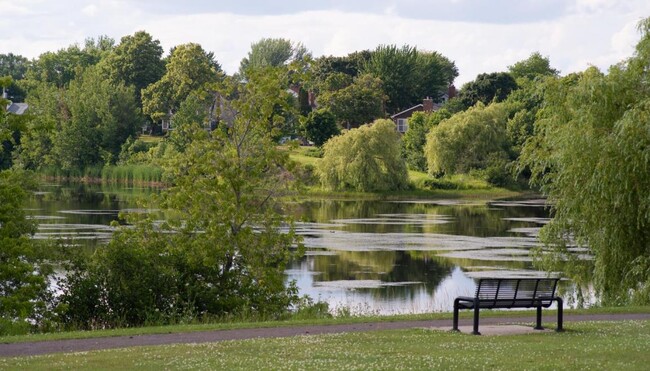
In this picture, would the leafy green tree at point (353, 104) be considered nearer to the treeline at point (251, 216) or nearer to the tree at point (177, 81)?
the tree at point (177, 81)

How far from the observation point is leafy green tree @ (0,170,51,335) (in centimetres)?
2203

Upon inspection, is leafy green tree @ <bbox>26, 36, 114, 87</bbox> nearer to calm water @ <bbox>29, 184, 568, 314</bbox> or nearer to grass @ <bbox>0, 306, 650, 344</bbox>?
calm water @ <bbox>29, 184, 568, 314</bbox>

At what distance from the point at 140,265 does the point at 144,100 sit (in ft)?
329

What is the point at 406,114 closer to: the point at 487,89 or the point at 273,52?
the point at 487,89

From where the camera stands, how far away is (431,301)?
3175 cm

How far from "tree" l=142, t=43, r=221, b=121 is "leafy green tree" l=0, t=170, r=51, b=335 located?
9168 centimetres

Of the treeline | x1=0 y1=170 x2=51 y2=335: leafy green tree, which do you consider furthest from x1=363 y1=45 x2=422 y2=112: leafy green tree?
x1=0 y1=170 x2=51 y2=335: leafy green tree

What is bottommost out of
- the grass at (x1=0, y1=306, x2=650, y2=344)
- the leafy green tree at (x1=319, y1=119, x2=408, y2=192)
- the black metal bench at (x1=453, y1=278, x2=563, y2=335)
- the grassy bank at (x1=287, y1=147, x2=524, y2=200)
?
the grass at (x1=0, y1=306, x2=650, y2=344)

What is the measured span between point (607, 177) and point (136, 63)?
109866 mm

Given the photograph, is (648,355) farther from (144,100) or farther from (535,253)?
(144,100)

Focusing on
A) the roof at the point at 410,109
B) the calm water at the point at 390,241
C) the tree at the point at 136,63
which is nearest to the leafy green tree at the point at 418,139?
the calm water at the point at 390,241

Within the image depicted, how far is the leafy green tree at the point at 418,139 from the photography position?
97.9m

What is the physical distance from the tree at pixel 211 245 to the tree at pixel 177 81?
8710 centimetres

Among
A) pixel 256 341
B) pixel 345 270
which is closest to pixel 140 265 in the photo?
pixel 256 341
